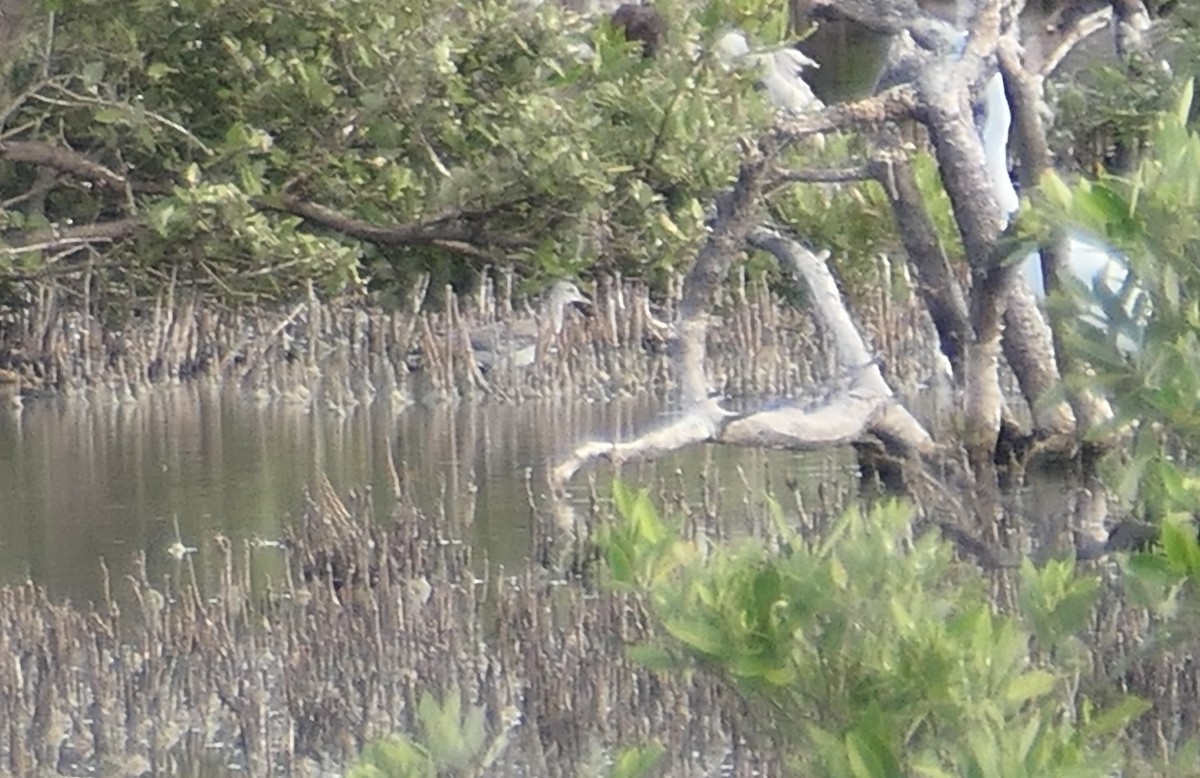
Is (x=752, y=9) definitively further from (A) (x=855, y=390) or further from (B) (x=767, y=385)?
(B) (x=767, y=385)

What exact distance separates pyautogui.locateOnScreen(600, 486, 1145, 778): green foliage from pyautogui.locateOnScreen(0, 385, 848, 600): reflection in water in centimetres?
277

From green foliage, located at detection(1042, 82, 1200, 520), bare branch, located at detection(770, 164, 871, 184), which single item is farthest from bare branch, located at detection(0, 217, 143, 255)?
green foliage, located at detection(1042, 82, 1200, 520)

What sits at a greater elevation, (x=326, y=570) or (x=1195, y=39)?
(x=1195, y=39)

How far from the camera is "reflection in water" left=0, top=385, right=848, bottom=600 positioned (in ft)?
21.2

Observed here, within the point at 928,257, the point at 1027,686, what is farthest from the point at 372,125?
the point at 1027,686

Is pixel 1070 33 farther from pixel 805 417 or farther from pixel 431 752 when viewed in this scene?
pixel 431 752

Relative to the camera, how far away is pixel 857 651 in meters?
2.36

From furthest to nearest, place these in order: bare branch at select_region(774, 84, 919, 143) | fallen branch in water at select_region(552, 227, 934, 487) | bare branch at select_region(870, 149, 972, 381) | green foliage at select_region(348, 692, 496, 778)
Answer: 1. bare branch at select_region(870, 149, 972, 381)
2. bare branch at select_region(774, 84, 919, 143)
3. fallen branch in water at select_region(552, 227, 934, 487)
4. green foliage at select_region(348, 692, 496, 778)

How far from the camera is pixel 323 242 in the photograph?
6289mm

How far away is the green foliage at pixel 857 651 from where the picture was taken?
2.23 meters

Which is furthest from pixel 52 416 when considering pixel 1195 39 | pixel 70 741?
pixel 1195 39

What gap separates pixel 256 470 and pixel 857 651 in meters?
5.98

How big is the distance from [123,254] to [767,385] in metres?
4.29

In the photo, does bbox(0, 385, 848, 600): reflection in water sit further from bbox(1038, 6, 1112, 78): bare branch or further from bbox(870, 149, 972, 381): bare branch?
bbox(1038, 6, 1112, 78): bare branch
